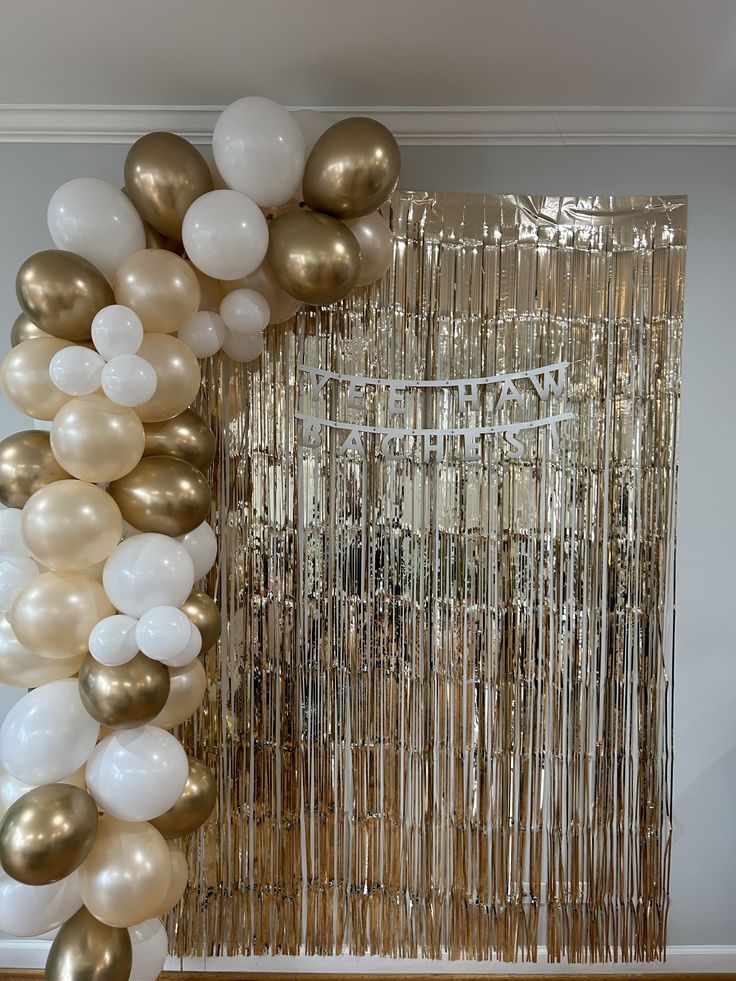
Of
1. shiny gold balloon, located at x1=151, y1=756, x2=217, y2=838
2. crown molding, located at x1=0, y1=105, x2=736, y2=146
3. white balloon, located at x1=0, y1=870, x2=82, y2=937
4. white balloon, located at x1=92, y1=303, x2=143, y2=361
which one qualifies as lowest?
white balloon, located at x1=0, y1=870, x2=82, y2=937

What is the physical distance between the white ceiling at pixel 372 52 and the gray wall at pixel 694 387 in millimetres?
149

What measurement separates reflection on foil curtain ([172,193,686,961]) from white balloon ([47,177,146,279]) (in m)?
0.48

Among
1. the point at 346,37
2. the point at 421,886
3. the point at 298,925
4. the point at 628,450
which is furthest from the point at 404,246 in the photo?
the point at 298,925

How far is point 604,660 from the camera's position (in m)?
2.09

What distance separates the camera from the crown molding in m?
2.05

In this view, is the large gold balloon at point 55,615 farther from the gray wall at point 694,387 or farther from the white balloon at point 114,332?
the gray wall at point 694,387

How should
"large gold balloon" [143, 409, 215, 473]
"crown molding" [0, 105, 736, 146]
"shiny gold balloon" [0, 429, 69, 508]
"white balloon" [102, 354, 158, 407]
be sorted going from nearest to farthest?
"white balloon" [102, 354, 158, 407] → "shiny gold balloon" [0, 429, 69, 508] → "large gold balloon" [143, 409, 215, 473] → "crown molding" [0, 105, 736, 146]

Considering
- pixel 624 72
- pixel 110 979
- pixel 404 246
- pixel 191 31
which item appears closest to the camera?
pixel 110 979

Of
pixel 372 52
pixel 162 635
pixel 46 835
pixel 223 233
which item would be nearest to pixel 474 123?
pixel 372 52

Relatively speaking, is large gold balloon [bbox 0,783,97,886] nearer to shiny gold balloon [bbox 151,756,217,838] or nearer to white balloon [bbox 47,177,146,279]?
shiny gold balloon [bbox 151,756,217,838]

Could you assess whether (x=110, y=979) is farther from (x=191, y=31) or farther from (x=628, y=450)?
(x=191, y=31)

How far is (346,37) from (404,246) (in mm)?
519

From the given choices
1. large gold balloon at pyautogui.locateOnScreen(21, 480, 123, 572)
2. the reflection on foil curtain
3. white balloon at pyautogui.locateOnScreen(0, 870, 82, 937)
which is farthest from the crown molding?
white balloon at pyautogui.locateOnScreen(0, 870, 82, 937)

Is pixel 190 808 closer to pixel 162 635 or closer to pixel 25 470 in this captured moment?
pixel 162 635
